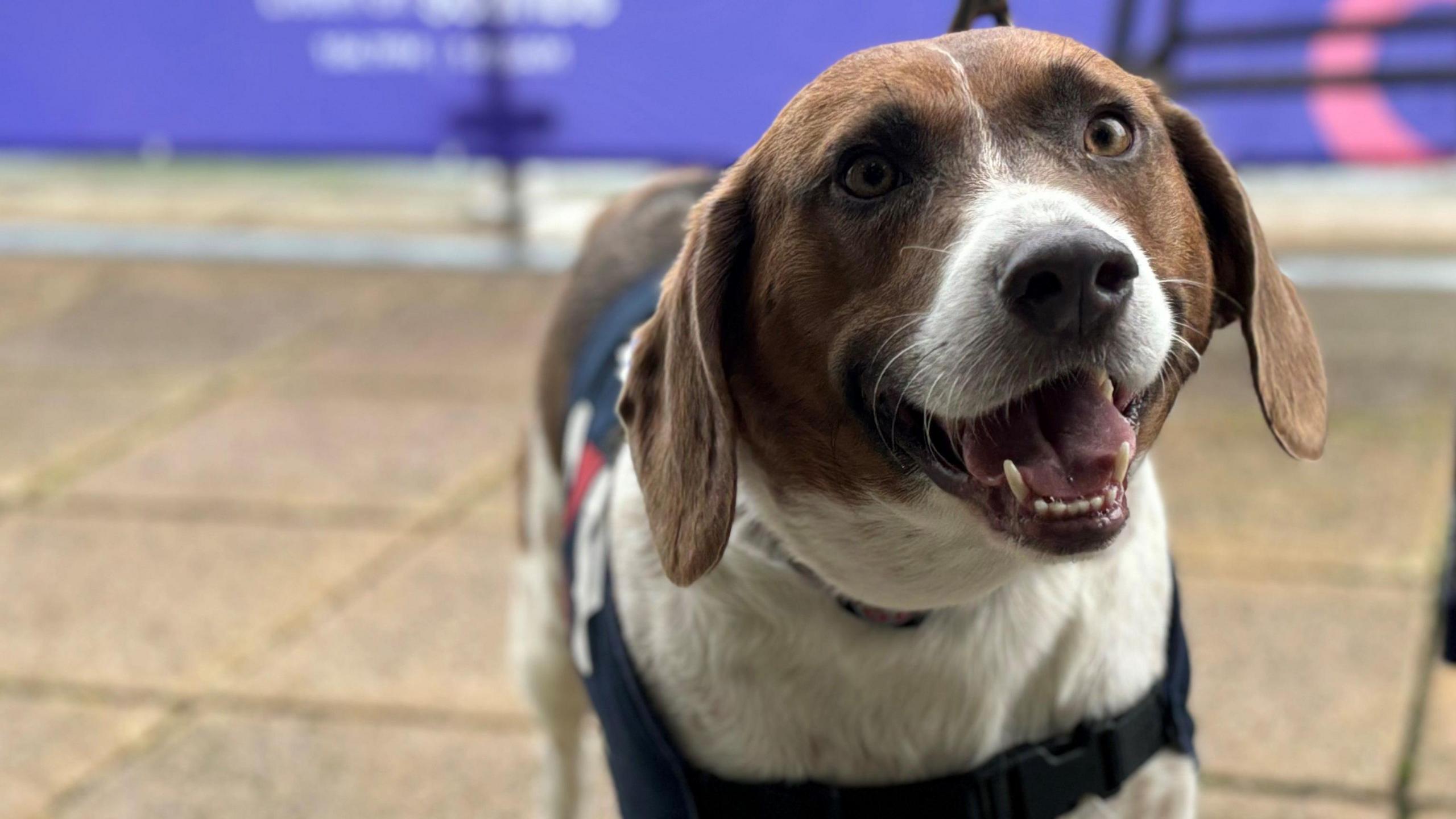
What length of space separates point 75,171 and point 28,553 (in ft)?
23.6

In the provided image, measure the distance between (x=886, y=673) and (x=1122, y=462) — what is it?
0.57 metres

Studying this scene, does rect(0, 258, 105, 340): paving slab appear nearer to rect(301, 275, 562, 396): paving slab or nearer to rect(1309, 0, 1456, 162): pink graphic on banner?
rect(301, 275, 562, 396): paving slab

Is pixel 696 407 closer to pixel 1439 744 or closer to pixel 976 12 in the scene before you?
pixel 976 12

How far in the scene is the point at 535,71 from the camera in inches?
323

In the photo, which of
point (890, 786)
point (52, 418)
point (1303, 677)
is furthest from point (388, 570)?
point (890, 786)

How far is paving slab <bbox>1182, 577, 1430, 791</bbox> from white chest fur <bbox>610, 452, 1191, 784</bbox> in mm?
1357

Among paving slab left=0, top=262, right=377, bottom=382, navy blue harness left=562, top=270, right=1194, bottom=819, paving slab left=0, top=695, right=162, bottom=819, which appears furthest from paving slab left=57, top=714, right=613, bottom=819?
paving slab left=0, top=262, right=377, bottom=382

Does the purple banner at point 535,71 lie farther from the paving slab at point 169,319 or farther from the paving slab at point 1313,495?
the paving slab at point 1313,495

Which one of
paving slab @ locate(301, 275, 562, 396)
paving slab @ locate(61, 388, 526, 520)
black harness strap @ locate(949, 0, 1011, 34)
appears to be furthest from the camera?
paving slab @ locate(301, 275, 562, 396)

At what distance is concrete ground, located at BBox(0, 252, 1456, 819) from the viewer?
12.7 ft

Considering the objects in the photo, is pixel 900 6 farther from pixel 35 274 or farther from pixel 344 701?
pixel 35 274

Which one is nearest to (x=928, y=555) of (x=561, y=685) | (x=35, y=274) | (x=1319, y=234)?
(x=561, y=685)

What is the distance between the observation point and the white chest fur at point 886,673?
244 cm

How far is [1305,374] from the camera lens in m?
2.53
